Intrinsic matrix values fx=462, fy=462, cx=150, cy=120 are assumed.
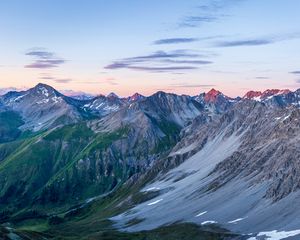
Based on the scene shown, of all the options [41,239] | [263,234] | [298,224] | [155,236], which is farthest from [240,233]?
[41,239]

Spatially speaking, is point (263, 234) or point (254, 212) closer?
point (263, 234)

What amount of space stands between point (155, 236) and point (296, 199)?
61.8 meters

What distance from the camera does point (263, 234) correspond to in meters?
172

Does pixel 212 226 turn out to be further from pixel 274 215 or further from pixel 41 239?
pixel 41 239

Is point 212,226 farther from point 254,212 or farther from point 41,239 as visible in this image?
point 41,239

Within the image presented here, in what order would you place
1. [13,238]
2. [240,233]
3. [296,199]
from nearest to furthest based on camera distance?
1. [13,238]
2. [240,233]
3. [296,199]

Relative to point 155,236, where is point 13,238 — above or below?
above

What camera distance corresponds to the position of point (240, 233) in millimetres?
179000

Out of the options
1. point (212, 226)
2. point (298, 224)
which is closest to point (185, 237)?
point (212, 226)

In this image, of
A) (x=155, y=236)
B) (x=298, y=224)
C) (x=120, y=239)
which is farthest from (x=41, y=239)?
(x=298, y=224)

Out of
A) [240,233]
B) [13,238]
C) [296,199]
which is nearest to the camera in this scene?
[13,238]

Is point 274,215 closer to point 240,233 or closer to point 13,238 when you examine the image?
point 240,233

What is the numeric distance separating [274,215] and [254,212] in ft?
38.8

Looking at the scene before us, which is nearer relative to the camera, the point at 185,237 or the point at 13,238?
the point at 13,238
